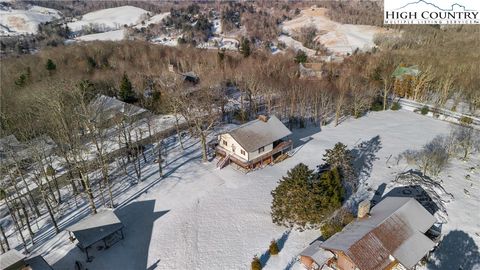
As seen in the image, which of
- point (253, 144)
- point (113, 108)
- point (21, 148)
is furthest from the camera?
point (113, 108)

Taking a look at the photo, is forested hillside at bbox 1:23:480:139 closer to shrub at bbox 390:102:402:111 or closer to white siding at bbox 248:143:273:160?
shrub at bbox 390:102:402:111

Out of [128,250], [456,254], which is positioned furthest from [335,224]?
[128,250]

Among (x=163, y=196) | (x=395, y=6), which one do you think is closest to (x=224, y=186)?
(x=163, y=196)

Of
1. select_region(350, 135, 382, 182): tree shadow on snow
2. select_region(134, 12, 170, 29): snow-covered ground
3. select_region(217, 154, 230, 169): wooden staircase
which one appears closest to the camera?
select_region(350, 135, 382, 182): tree shadow on snow

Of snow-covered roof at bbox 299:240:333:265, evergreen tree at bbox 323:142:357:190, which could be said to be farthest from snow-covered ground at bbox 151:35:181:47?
snow-covered roof at bbox 299:240:333:265

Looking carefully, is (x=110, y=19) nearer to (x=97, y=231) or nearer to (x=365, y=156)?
(x=365, y=156)
